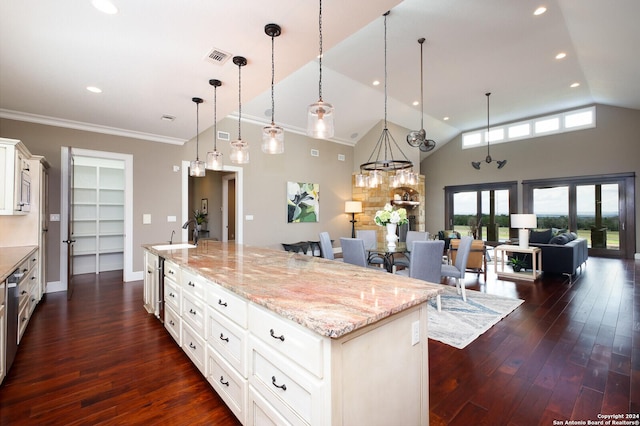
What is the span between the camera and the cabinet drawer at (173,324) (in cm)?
248

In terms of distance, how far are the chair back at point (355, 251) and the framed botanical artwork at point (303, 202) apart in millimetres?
3292

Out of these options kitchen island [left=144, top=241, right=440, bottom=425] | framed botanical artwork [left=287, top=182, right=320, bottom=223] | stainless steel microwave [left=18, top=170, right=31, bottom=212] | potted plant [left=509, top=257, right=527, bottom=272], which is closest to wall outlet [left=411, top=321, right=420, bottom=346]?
kitchen island [left=144, top=241, right=440, bottom=425]

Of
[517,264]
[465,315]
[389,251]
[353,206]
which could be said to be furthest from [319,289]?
[353,206]

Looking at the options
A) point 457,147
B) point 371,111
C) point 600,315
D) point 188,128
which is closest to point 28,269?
point 188,128

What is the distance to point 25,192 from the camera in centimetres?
332

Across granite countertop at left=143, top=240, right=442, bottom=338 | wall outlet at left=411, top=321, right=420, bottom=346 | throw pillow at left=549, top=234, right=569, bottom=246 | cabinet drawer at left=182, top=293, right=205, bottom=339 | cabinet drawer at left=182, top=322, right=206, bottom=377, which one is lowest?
cabinet drawer at left=182, top=322, right=206, bottom=377

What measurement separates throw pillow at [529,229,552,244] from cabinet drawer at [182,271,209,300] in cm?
651

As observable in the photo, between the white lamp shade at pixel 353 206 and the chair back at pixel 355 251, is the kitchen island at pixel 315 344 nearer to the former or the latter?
the chair back at pixel 355 251

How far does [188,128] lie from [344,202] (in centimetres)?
483

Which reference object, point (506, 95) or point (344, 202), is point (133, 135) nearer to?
point (344, 202)

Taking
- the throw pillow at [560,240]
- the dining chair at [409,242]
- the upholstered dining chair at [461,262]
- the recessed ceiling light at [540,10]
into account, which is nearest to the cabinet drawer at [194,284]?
the upholstered dining chair at [461,262]

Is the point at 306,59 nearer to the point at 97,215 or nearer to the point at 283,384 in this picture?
A: the point at 283,384

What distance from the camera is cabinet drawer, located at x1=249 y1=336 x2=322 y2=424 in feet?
3.68

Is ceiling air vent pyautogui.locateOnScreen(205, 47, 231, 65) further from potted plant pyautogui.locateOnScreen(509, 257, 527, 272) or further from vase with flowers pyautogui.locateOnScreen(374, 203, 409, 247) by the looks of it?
potted plant pyautogui.locateOnScreen(509, 257, 527, 272)
